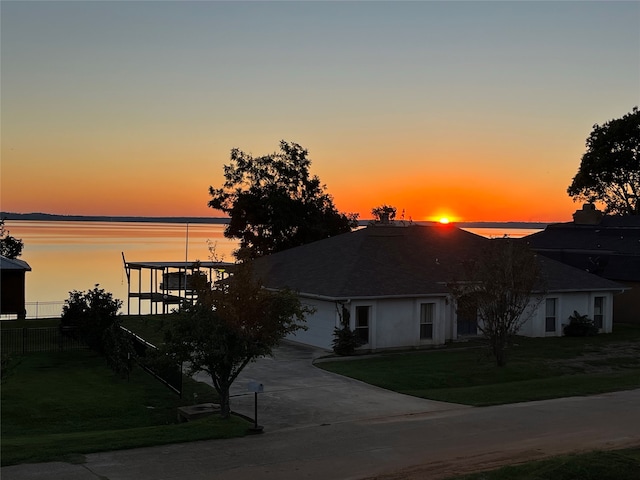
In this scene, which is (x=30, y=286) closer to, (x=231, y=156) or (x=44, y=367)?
(x=231, y=156)

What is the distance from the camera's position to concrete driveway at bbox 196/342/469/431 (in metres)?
18.6

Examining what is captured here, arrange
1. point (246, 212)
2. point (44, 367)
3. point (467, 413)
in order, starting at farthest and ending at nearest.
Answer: point (246, 212), point (44, 367), point (467, 413)

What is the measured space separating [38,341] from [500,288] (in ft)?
67.6

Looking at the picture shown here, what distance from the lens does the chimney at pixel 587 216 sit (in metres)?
55.8

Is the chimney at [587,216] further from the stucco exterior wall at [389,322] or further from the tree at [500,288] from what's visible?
the tree at [500,288]

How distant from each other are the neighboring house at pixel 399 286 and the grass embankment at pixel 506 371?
159cm

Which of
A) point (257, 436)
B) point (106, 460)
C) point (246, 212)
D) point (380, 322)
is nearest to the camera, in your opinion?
point (106, 460)

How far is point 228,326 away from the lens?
17.4 meters

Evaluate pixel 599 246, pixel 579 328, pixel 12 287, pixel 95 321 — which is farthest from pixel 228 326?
pixel 599 246

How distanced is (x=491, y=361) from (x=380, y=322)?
515cm

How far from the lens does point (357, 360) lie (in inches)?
1097

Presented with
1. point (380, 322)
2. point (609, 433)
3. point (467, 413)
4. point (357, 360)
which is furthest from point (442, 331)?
point (609, 433)

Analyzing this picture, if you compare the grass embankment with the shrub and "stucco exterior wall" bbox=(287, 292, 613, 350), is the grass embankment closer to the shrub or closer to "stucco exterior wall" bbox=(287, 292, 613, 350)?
the shrub

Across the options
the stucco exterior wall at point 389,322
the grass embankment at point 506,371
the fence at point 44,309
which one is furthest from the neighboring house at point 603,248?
the fence at point 44,309
